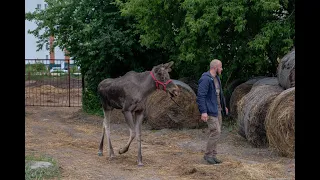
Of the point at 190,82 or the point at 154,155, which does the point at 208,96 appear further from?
the point at 190,82

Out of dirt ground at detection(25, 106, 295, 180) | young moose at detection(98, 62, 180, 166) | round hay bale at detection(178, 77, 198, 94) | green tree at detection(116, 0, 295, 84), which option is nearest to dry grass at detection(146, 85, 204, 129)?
dirt ground at detection(25, 106, 295, 180)

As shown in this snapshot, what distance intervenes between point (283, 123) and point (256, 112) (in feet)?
4.38

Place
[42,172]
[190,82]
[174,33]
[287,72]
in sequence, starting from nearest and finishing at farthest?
1. [42,172]
2. [287,72]
3. [174,33]
4. [190,82]

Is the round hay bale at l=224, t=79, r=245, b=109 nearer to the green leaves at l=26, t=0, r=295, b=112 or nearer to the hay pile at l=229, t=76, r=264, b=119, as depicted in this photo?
the green leaves at l=26, t=0, r=295, b=112

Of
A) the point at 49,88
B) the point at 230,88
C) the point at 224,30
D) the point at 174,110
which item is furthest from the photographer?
the point at 49,88

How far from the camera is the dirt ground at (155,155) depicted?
8516 millimetres

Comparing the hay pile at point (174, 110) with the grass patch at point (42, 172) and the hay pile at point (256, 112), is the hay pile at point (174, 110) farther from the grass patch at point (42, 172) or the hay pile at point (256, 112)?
the grass patch at point (42, 172)

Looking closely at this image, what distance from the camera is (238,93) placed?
14.3 metres

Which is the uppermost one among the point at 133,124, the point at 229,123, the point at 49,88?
the point at 133,124

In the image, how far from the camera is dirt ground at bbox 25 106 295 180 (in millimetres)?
8516

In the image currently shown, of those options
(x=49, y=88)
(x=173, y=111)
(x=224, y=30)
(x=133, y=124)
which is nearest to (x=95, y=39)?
(x=173, y=111)

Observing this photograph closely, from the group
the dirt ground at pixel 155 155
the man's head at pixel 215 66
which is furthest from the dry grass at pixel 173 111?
the man's head at pixel 215 66
